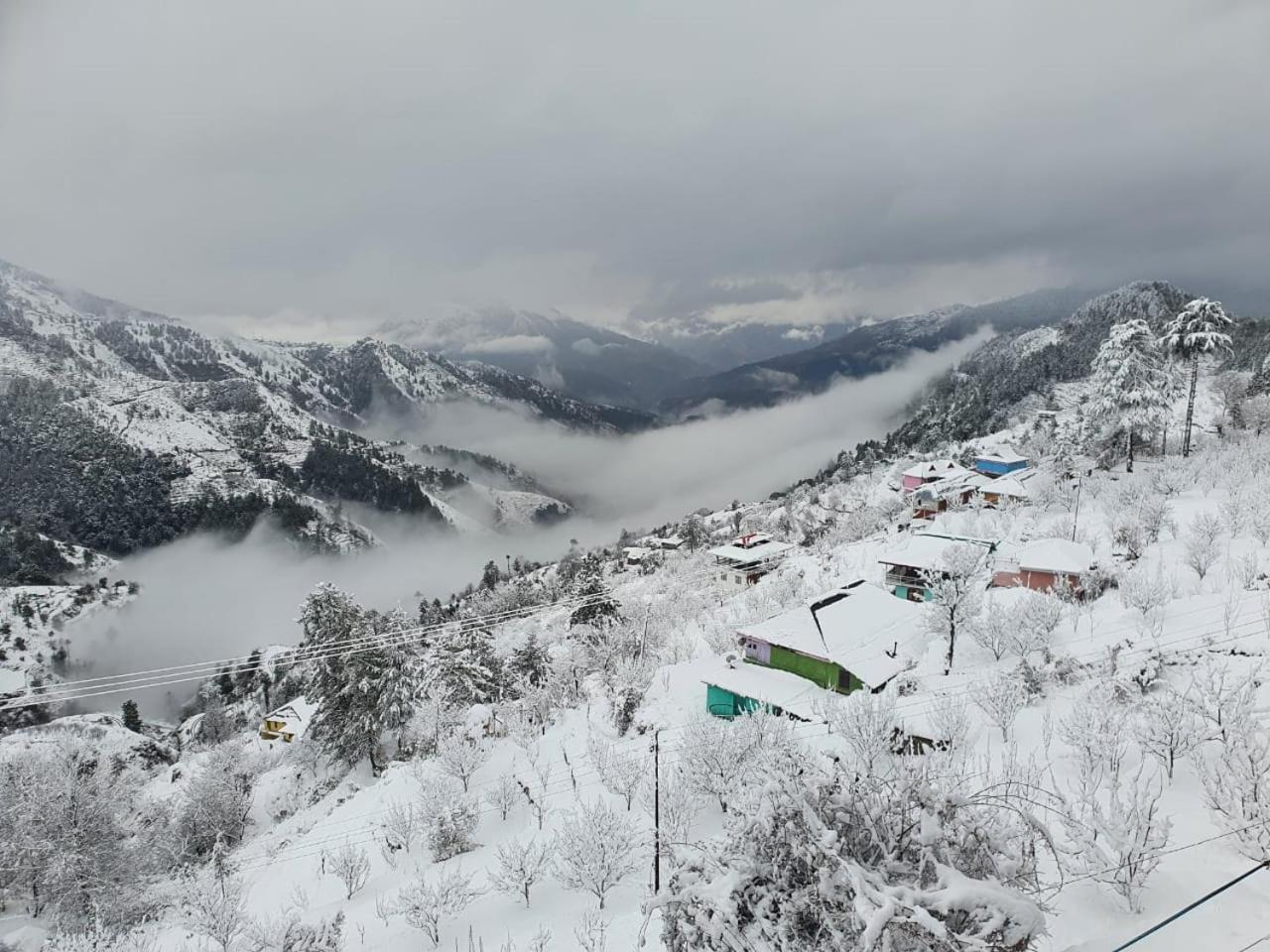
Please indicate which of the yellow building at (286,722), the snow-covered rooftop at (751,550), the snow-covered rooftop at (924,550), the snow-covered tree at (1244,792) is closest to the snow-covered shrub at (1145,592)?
the snow-covered rooftop at (924,550)

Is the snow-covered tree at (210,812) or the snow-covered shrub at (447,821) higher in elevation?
the snow-covered shrub at (447,821)

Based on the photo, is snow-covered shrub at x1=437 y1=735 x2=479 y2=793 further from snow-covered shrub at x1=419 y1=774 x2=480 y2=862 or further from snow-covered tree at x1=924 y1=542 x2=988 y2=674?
snow-covered tree at x1=924 y1=542 x2=988 y2=674

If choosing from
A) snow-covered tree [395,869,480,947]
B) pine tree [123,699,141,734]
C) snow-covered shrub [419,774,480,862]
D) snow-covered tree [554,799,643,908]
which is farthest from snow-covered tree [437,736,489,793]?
pine tree [123,699,141,734]

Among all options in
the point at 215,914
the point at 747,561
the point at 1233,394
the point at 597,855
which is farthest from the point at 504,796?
the point at 1233,394

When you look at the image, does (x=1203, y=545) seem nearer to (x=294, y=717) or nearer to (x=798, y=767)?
(x=798, y=767)

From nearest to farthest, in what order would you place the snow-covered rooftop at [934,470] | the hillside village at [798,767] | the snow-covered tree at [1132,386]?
the hillside village at [798,767]
the snow-covered tree at [1132,386]
the snow-covered rooftop at [934,470]

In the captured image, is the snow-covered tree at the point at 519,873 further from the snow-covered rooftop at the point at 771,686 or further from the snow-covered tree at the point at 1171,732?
the snow-covered rooftop at the point at 771,686
